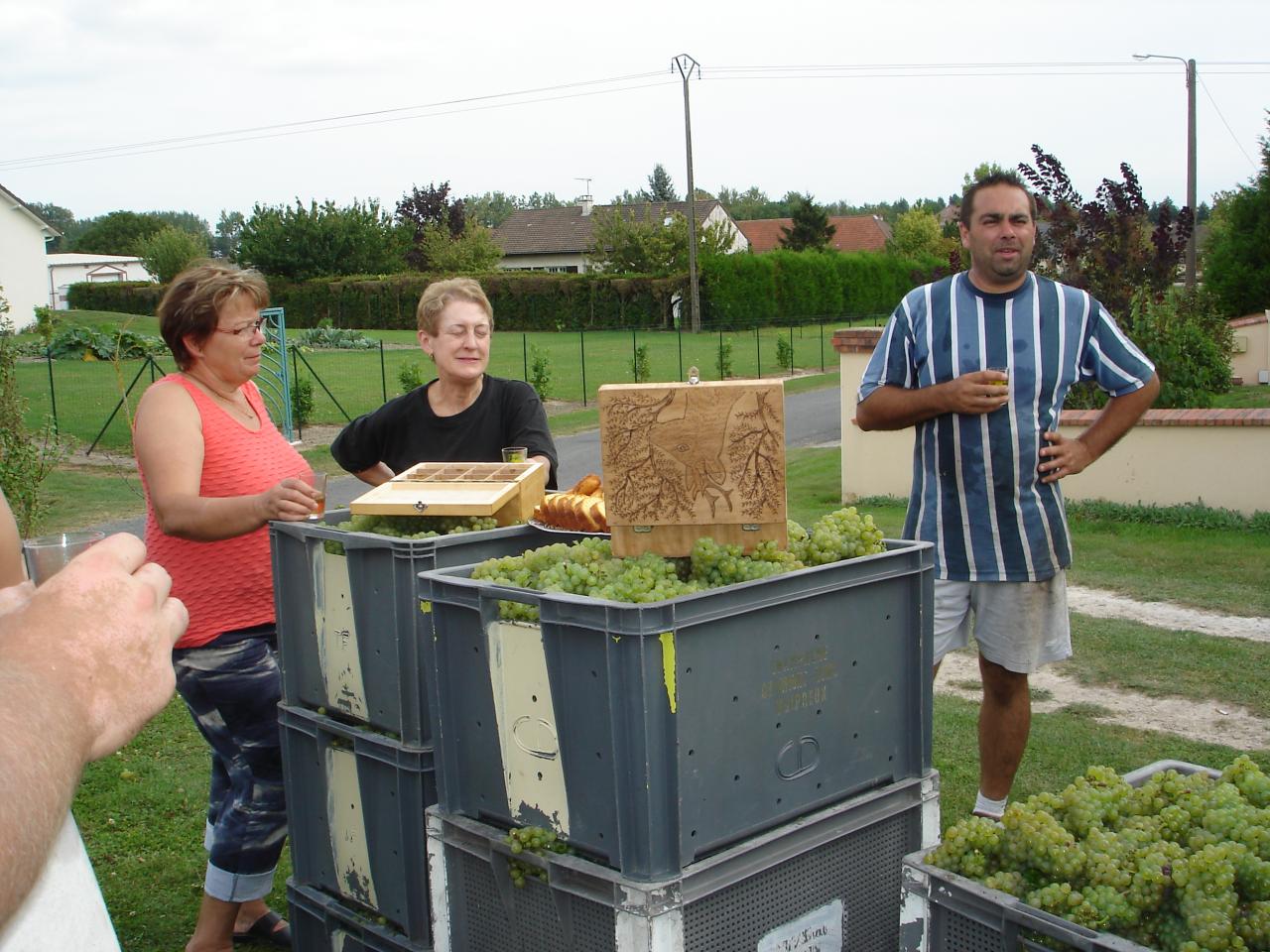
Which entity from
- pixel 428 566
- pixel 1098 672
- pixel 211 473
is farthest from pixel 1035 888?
pixel 1098 672

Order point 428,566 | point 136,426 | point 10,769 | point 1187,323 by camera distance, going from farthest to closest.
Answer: point 1187,323 → point 136,426 → point 428,566 → point 10,769

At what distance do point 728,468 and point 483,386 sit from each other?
1.79 m

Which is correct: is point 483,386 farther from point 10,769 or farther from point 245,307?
point 10,769

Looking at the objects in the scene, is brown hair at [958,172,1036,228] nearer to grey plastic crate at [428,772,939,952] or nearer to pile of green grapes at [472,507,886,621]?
pile of green grapes at [472,507,886,621]

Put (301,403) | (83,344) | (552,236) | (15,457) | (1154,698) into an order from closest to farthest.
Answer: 1. (1154,698)
2. (15,457)
3. (301,403)
4. (83,344)
5. (552,236)

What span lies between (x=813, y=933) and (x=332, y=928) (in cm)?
149

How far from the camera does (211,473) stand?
354cm

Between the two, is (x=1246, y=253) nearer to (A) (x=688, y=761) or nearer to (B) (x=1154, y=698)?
(B) (x=1154, y=698)

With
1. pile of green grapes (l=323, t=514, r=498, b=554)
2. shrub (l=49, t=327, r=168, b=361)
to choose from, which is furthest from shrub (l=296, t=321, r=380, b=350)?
pile of green grapes (l=323, t=514, r=498, b=554)

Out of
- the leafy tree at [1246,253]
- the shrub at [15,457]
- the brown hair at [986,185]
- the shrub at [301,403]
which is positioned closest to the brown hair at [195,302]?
the brown hair at [986,185]

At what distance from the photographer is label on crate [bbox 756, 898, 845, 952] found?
100.0 inches

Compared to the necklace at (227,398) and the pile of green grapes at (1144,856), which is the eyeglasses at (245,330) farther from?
the pile of green grapes at (1144,856)

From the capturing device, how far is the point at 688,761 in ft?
7.69

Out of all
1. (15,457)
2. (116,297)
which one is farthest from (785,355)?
(116,297)
